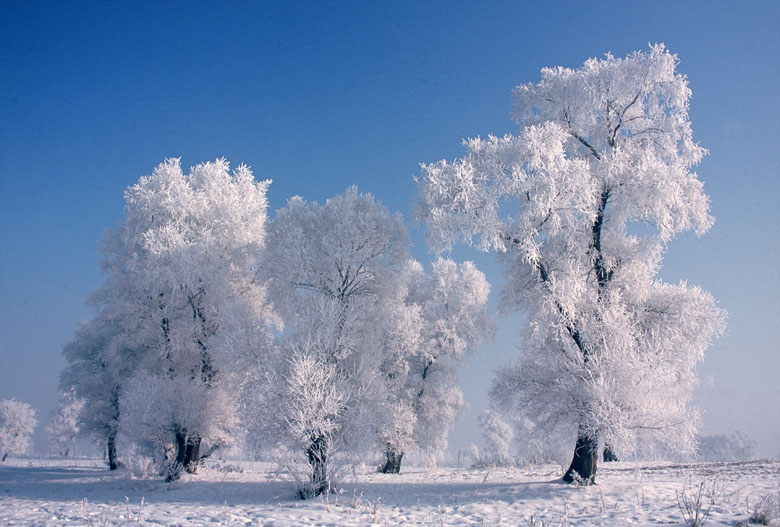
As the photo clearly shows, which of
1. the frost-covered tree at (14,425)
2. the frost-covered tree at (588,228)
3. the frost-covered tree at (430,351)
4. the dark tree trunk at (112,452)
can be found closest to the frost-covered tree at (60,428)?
the frost-covered tree at (14,425)

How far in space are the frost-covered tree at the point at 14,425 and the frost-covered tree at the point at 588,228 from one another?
237 ft

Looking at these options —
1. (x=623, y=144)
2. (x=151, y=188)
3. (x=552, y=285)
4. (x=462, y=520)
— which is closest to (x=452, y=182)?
(x=552, y=285)

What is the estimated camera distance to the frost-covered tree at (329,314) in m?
13.2

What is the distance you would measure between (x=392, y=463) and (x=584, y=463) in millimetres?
12020

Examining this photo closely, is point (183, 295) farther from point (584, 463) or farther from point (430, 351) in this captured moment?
point (584, 463)

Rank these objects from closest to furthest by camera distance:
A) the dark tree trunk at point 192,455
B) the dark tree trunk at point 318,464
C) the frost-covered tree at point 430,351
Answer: the dark tree trunk at point 318,464 → the dark tree trunk at point 192,455 → the frost-covered tree at point 430,351

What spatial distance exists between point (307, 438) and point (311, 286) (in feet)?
18.5

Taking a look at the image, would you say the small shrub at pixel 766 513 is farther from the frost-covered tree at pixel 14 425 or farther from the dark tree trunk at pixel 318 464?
the frost-covered tree at pixel 14 425

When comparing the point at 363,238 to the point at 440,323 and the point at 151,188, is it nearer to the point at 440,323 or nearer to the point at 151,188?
the point at 440,323

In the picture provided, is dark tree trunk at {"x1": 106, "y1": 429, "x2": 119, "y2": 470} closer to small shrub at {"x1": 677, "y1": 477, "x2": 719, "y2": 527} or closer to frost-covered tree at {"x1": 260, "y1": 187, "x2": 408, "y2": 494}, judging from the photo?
frost-covered tree at {"x1": 260, "y1": 187, "x2": 408, "y2": 494}

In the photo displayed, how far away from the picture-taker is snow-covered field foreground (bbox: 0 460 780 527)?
9250mm

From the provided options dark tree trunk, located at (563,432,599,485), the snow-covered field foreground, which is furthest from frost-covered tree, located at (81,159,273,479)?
dark tree trunk, located at (563,432,599,485)

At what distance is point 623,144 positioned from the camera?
14523 mm

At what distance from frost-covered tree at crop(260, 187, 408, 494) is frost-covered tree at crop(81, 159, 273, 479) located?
2573 millimetres
